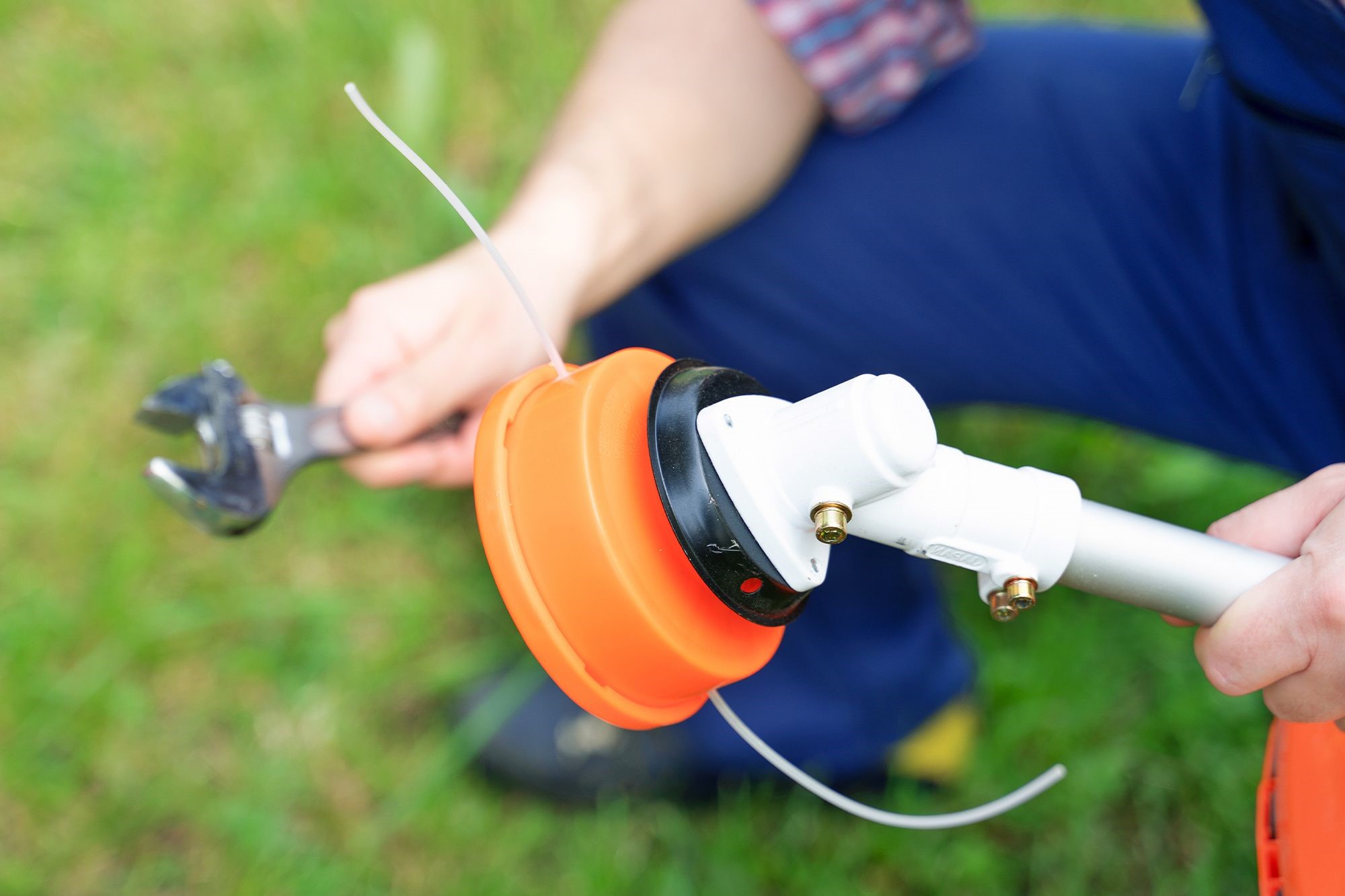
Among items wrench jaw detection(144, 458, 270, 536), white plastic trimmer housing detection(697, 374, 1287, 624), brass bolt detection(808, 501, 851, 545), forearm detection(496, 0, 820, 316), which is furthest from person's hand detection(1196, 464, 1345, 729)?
wrench jaw detection(144, 458, 270, 536)

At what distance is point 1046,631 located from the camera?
1.55 metres

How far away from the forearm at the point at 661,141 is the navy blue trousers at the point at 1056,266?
0.26 feet

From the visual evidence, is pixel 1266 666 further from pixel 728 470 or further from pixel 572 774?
pixel 572 774

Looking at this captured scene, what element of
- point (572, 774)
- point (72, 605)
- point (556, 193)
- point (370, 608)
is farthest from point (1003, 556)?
point (72, 605)

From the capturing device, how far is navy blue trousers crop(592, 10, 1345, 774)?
101cm

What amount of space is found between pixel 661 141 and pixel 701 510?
56cm

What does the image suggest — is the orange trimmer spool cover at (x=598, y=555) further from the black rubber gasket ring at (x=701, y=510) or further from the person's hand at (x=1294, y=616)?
the person's hand at (x=1294, y=616)

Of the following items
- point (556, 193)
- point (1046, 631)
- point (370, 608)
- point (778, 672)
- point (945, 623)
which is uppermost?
point (556, 193)

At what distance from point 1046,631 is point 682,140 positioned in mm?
967

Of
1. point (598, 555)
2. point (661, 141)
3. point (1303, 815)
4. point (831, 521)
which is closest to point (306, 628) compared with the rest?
point (661, 141)

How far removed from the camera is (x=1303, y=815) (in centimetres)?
65

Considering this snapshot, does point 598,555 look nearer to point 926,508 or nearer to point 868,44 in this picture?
point 926,508

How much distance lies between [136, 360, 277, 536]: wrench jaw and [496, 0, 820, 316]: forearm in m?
0.29

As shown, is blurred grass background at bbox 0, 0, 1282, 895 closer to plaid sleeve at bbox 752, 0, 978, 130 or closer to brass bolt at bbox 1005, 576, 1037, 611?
plaid sleeve at bbox 752, 0, 978, 130
